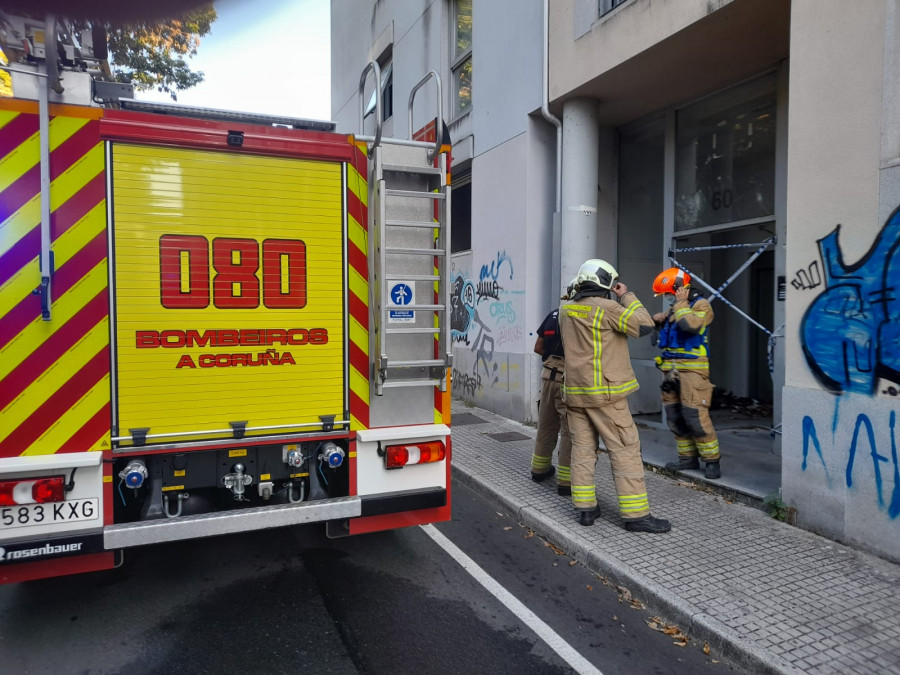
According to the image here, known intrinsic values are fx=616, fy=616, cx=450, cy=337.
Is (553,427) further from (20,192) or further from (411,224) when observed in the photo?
(20,192)

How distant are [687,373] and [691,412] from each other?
357mm

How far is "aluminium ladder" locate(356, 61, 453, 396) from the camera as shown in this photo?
367 cm

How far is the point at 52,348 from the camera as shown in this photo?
3098 millimetres

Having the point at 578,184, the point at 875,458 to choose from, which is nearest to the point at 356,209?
the point at 875,458

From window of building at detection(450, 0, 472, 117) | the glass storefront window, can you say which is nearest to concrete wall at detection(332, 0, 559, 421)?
window of building at detection(450, 0, 472, 117)

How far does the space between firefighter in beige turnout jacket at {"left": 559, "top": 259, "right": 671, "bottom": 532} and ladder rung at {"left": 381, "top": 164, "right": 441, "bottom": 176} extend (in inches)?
59.5

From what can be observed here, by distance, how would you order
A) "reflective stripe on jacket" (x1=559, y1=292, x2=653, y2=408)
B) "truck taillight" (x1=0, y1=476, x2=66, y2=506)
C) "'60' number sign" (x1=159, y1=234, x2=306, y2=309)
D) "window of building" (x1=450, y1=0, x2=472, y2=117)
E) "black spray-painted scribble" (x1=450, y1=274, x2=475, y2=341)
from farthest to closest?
"window of building" (x1=450, y1=0, x2=472, y2=117) → "black spray-painted scribble" (x1=450, y1=274, x2=475, y2=341) → "reflective stripe on jacket" (x1=559, y1=292, x2=653, y2=408) → "'60' number sign" (x1=159, y1=234, x2=306, y2=309) → "truck taillight" (x1=0, y1=476, x2=66, y2=506)

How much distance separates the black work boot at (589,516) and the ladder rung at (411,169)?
2714 mm

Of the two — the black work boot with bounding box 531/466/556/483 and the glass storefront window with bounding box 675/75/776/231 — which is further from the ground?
the glass storefront window with bounding box 675/75/776/231

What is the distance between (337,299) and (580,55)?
5169mm

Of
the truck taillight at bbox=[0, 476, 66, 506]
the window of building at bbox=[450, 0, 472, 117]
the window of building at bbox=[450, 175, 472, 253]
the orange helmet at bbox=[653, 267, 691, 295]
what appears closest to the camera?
the truck taillight at bbox=[0, 476, 66, 506]

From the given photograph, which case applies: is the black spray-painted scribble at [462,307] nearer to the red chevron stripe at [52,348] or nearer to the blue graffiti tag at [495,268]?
the blue graffiti tag at [495,268]

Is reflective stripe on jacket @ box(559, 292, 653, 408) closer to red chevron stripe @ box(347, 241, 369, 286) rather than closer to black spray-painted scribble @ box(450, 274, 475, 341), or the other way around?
red chevron stripe @ box(347, 241, 369, 286)

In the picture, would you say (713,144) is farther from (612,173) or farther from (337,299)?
(337,299)
